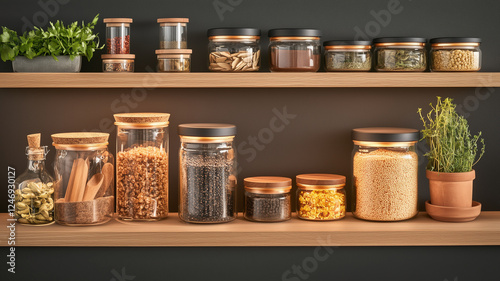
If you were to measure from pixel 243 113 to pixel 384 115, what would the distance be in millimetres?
509

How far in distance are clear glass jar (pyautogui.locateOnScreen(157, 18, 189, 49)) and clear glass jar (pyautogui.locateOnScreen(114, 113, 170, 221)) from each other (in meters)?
0.23

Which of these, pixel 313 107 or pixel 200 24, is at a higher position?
pixel 200 24

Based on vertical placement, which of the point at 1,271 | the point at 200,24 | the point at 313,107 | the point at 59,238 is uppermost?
the point at 200,24

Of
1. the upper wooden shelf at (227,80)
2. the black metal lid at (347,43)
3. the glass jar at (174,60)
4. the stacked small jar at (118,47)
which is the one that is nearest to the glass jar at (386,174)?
the upper wooden shelf at (227,80)

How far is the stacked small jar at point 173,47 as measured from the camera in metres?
1.90

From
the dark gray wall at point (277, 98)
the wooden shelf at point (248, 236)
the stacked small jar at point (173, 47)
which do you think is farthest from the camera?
the dark gray wall at point (277, 98)

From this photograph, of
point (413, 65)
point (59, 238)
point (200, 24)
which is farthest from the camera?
point (200, 24)

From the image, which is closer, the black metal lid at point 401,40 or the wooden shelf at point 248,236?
the wooden shelf at point 248,236

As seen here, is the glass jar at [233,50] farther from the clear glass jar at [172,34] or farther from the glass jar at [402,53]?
the glass jar at [402,53]

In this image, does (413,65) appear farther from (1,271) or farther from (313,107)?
(1,271)

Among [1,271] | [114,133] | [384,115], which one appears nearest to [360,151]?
[384,115]

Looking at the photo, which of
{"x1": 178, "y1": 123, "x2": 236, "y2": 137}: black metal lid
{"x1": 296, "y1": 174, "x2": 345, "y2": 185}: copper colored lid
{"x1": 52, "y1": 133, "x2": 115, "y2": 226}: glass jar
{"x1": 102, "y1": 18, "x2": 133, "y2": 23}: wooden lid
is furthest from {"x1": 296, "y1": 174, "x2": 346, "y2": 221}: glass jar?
{"x1": 102, "y1": 18, "x2": 133, "y2": 23}: wooden lid

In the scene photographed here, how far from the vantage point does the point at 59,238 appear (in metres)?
1.80

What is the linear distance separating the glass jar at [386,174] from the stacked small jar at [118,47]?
2.62 feet
